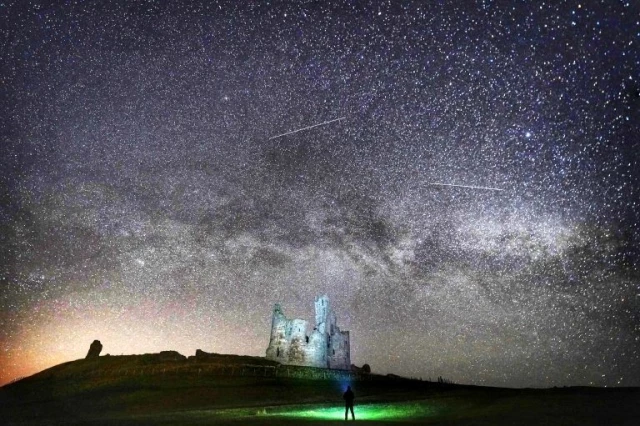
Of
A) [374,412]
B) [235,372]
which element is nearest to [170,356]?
[235,372]

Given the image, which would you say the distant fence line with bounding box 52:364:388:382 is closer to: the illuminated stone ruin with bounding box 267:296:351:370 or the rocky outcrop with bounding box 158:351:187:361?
the rocky outcrop with bounding box 158:351:187:361

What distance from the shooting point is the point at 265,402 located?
83.8ft

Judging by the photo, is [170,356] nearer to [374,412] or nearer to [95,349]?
[95,349]

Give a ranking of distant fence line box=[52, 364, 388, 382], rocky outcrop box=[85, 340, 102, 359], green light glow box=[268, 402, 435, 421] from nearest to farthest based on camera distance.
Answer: green light glow box=[268, 402, 435, 421], distant fence line box=[52, 364, 388, 382], rocky outcrop box=[85, 340, 102, 359]

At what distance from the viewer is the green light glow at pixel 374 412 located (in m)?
19.1

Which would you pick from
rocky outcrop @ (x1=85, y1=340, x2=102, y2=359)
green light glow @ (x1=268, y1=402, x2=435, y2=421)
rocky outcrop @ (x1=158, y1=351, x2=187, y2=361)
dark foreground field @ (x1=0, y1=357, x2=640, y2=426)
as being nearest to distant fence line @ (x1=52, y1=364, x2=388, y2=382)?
dark foreground field @ (x1=0, y1=357, x2=640, y2=426)

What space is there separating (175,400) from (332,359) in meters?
34.3

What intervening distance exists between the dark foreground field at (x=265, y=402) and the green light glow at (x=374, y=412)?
0.16ft

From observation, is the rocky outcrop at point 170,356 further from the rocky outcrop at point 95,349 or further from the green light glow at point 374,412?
the green light glow at point 374,412

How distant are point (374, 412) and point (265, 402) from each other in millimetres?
7681

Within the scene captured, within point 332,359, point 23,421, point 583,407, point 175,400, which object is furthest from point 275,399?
point 332,359

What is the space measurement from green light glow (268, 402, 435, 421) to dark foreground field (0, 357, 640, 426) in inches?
1.9

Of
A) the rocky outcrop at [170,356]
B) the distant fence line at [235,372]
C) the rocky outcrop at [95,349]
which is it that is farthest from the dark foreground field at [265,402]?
the rocky outcrop at [95,349]

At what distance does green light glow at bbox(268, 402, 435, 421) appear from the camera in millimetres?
19125
